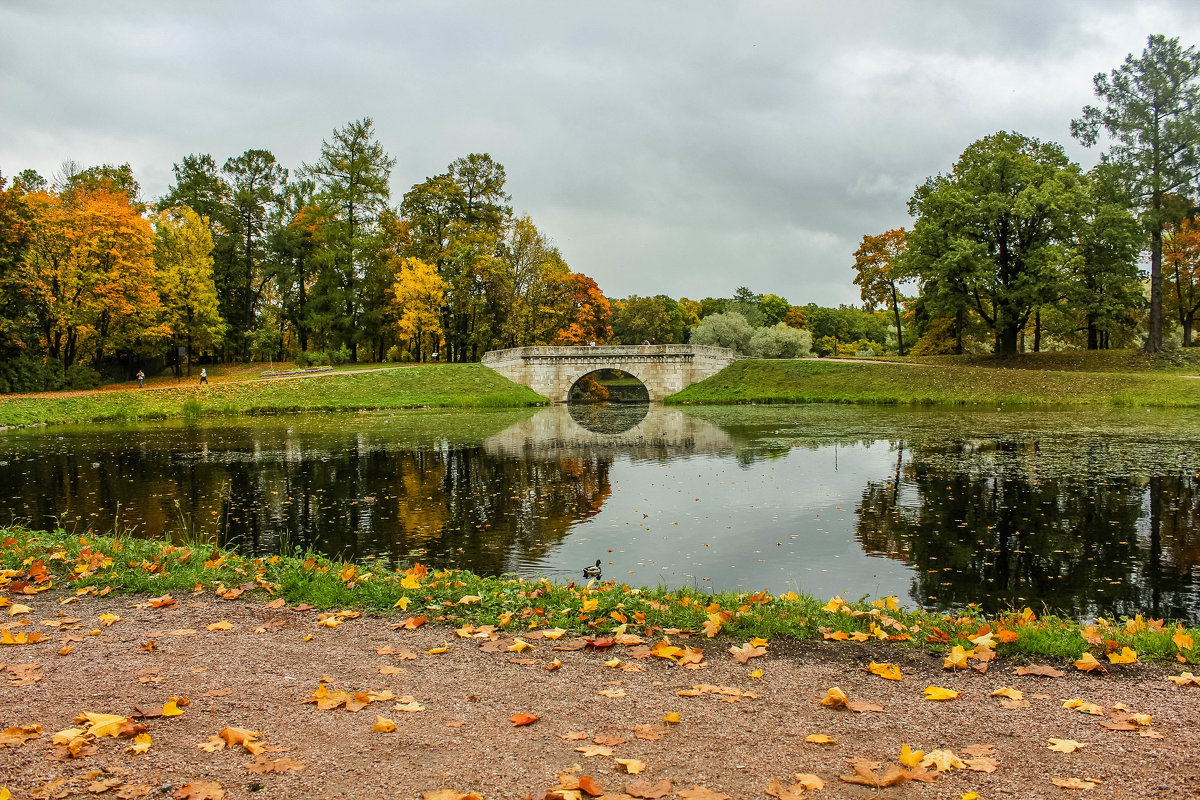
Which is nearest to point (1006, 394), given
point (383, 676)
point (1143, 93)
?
point (1143, 93)

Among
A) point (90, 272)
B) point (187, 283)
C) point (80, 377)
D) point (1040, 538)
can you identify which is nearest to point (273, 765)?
point (1040, 538)

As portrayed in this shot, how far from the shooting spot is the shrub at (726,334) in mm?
71312

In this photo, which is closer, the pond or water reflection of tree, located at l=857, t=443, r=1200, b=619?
water reflection of tree, located at l=857, t=443, r=1200, b=619

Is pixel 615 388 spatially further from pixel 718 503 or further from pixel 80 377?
pixel 718 503

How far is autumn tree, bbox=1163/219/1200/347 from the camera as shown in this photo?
4159 cm

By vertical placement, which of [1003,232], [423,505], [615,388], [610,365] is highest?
[1003,232]

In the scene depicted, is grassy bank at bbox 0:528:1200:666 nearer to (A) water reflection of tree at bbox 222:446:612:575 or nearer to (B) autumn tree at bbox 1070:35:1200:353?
(A) water reflection of tree at bbox 222:446:612:575

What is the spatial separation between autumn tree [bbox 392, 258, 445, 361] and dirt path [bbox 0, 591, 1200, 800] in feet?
149

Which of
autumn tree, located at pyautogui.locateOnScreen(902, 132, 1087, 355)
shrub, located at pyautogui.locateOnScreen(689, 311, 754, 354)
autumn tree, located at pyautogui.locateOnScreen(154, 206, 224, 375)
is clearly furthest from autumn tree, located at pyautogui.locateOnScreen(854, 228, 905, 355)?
autumn tree, located at pyautogui.locateOnScreen(154, 206, 224, 375)

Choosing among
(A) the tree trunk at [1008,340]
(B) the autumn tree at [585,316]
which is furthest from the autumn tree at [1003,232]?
(B) the autumn tree at [585,316]

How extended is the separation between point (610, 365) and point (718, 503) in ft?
113

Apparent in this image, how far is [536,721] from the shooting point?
4152 millimetres

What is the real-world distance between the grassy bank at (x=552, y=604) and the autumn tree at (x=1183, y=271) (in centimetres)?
4534

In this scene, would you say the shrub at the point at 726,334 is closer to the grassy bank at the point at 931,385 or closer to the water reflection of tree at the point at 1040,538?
the grassy bank at the point at 931,385
